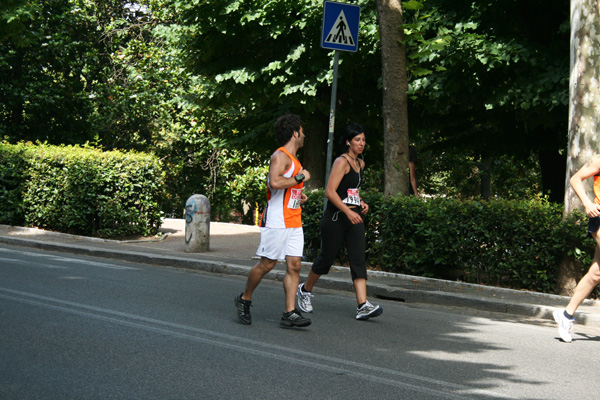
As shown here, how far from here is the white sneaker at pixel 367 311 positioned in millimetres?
7457

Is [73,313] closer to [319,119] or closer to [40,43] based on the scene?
[319,119]

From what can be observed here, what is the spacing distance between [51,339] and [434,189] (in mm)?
25489

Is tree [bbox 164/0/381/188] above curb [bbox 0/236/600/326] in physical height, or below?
above

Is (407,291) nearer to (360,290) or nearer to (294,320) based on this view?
(360,290)

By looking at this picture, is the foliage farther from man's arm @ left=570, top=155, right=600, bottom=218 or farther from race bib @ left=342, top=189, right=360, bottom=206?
man's arm @ left=570, top=155, right=600, bottom=218

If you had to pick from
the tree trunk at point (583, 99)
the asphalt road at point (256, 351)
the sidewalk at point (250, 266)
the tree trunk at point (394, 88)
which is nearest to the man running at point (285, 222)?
the asphalt road at point (256, 351)

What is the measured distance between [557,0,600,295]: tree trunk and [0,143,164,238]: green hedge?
8.71m

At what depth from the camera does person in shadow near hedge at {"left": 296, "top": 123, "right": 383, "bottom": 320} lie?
7500 millimetres

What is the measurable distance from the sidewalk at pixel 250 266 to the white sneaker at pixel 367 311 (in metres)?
1.74

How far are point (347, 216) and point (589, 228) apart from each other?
2257 millimetres

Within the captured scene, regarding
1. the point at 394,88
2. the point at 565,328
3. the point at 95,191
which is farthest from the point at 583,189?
the point at 95,191

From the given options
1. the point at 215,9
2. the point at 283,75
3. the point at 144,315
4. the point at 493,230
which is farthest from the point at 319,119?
the point at 144,315

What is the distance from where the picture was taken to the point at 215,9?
1612cm

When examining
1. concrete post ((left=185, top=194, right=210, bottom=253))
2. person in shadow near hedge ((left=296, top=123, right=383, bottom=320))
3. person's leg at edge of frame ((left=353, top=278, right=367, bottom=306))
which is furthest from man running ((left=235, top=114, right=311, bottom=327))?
concrete post ((left=185, top=194, right=210, bottom=253))
